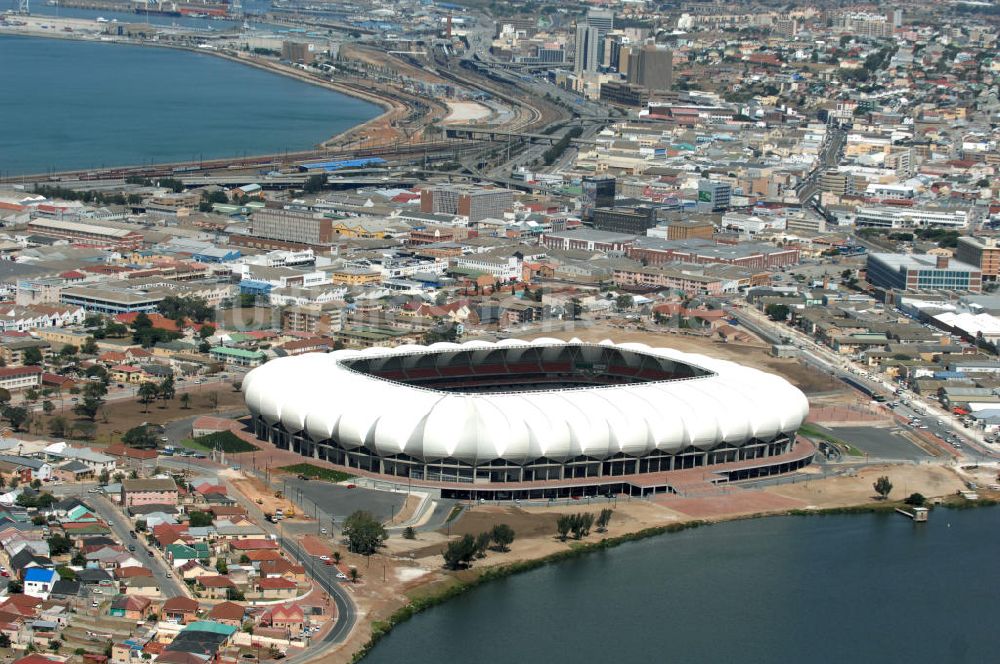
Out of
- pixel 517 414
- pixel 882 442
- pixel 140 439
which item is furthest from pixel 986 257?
pixel 140 439

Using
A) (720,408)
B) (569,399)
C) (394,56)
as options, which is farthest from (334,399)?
(394,56)

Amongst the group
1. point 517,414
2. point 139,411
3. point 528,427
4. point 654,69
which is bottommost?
point 139,411

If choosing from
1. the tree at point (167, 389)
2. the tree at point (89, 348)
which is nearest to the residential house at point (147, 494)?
the tree at point (167, 389)

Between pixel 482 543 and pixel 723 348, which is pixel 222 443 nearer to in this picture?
pixel 482 543

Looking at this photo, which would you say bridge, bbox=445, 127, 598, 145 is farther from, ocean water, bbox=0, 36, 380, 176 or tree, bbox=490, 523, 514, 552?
tree, bbox=490, 523, 514, 552

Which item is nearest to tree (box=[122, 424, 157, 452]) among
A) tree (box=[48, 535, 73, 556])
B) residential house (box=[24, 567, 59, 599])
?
tree (box=[48, 535, 73, 556])

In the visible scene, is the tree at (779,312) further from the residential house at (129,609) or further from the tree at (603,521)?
the residential house at (129,609)
